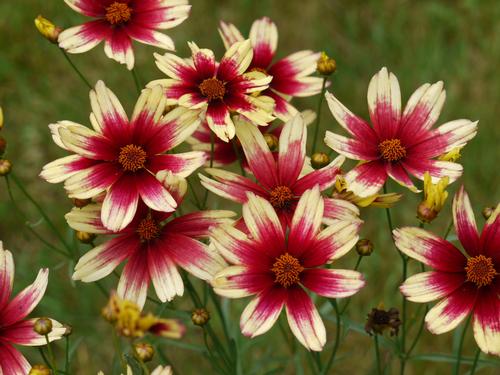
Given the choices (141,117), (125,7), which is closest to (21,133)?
(125,7)

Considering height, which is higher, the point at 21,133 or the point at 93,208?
the point at 21,133

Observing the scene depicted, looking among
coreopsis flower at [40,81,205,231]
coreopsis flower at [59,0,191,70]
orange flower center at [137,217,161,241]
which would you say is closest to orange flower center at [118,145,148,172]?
coreopsis flower at [40,81,205,231]

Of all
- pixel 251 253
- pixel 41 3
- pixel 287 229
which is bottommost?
pixel 251 253

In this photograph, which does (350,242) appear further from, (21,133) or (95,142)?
(21,133)

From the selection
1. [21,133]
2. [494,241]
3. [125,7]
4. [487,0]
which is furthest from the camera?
[487,0]

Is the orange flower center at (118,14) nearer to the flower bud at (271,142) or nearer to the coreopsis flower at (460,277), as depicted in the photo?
the flower bud at (271,142)
